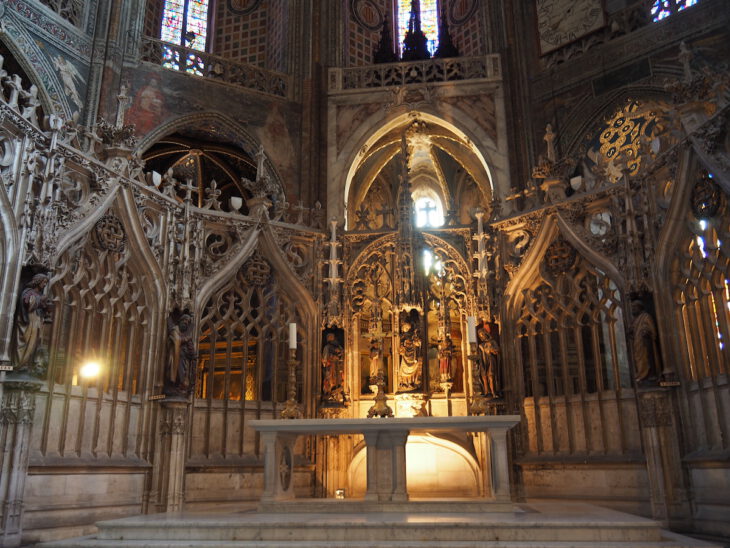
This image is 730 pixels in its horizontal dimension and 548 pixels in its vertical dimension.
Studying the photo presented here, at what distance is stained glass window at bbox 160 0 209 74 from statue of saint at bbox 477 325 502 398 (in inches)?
535

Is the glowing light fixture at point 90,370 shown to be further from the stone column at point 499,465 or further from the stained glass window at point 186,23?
the stained glass window at point 186,23

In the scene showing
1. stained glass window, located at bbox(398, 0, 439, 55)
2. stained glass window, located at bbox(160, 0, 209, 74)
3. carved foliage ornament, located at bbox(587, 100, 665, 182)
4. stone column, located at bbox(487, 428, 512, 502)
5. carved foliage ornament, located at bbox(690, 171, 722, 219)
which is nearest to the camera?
stone column, located at bbox(487, 428, 512, 502)

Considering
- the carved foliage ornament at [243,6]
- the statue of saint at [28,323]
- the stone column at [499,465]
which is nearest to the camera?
the statue of saint at [28,323]

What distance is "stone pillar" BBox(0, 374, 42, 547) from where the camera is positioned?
9.16 metres

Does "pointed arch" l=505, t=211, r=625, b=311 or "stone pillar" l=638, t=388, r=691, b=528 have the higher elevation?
"pointed arch" l=505, t=211, r=625, b=311

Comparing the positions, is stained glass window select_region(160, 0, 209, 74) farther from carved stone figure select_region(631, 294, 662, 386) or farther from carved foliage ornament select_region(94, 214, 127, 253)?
carved stone figure select_region(631, 294, 662, 386)

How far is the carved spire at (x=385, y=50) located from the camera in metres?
20.2

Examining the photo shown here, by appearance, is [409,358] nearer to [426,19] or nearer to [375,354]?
[375,354]

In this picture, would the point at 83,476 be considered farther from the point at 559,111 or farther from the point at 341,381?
the point at 559,111

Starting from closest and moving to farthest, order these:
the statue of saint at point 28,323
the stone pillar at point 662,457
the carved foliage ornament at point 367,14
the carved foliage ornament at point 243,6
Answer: the statue of saint at point 28,323 → the stone pillar at point 662,457 → the carved foliage ornament at point 367,14 → the carved foliage ornament at point 243,6

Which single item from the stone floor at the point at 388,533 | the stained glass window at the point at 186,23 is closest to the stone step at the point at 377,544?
the stone floor at the point at 388,533

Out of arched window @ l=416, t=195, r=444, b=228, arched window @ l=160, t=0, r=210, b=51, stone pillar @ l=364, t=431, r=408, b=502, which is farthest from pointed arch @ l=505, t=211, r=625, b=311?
arched window @ l=160, t=0, r=210, b=51

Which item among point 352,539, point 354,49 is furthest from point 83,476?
point 354,49

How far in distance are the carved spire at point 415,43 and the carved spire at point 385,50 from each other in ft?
1.21
